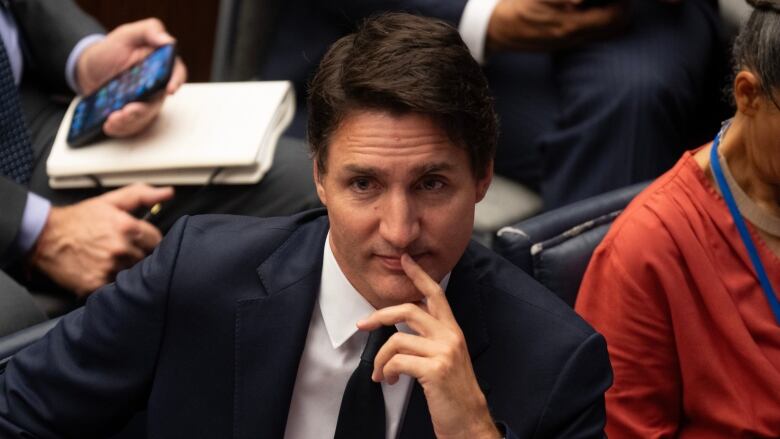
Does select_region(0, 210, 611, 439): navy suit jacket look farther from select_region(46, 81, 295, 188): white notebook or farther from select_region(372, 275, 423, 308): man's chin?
select_region(46, 81, 295, 188): white notebook

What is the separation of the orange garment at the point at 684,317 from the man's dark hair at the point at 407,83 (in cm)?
34

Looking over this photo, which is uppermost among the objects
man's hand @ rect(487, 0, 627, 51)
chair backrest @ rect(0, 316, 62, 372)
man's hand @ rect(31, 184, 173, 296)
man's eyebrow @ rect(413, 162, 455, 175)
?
man's eyebrow @ rect(413, 162, 455, 175)

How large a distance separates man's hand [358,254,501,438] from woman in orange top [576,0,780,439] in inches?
14.7

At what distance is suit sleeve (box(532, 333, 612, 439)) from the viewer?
130 centimetres

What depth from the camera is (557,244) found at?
1.67 meters

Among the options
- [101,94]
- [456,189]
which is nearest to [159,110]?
[101,94]

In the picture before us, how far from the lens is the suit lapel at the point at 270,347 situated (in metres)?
1.34

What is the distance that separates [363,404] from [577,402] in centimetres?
23

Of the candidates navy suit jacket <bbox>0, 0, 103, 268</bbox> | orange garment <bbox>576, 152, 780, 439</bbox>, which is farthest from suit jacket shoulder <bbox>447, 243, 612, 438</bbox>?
navy suit jacket <bbox>0, 0, 103, 268</bbox>

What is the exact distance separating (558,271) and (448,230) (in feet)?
1.49

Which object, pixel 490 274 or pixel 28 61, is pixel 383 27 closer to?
pixel 490 274

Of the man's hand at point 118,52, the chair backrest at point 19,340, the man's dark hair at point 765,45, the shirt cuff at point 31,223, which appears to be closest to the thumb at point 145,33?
the man's hand at point 118,52

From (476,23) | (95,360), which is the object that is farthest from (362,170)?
(476,23)

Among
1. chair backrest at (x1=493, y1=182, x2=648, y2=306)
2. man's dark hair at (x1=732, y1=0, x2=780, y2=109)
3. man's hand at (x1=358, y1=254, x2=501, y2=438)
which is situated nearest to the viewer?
man's hand at (x1=358, y1=254, x2=501, y2=438)
